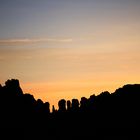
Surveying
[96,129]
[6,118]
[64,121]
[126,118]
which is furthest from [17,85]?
[126,118]

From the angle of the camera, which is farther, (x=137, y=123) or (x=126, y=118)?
(x=126, y=118)

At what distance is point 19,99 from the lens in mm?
183125

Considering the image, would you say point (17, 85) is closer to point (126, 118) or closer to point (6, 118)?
point (6, 118)

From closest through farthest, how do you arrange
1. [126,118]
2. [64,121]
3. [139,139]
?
1. [139,139]
2. [126,118]
3. [64,121]

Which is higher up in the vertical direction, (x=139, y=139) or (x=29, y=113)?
(x=29, y=113)

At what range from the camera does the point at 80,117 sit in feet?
632

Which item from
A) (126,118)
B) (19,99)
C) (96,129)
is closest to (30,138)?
(19,99)

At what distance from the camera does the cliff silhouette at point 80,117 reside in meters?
159

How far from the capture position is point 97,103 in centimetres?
18700

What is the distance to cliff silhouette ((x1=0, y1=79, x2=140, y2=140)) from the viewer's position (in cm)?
15888

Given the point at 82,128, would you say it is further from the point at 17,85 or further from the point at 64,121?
the point at 17,85

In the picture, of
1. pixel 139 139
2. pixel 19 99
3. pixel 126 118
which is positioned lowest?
pixel 139 139

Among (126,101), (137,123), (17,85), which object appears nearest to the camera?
(137,123)

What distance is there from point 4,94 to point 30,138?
27.6m
